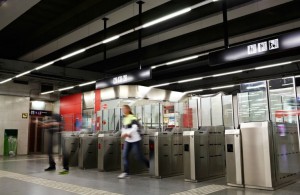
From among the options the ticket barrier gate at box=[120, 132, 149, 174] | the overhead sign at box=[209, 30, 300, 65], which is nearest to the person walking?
the ticket barrier gate at box=[120, 132, 149, 174]

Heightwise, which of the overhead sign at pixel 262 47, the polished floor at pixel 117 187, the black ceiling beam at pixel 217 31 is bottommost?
the polished floor at pixel 117 187

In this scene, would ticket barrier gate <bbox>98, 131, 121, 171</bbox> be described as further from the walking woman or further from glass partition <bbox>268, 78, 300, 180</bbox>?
glass partition <bbox>268, 78, 300, 180</bbox>

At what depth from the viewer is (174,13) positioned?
5.57m

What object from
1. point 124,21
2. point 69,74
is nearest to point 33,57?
point 69,74

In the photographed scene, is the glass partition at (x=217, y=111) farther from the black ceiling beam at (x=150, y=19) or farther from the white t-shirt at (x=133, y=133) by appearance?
the white t-shirt at (x=133, y=133)

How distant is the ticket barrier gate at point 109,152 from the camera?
7.67 m

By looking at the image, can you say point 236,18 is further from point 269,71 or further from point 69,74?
point 69,74

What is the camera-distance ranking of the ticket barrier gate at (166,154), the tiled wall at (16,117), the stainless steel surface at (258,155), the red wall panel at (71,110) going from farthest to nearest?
the red wall panel at (71,110) < the tiled wall at (16,117) < the ticket barrier gate at (166,154) < the stainless steel surface at (258,155)

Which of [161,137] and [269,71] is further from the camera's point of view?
[269,71]

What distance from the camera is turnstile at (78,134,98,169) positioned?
833 cm

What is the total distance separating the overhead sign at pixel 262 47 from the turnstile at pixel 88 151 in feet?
14.8

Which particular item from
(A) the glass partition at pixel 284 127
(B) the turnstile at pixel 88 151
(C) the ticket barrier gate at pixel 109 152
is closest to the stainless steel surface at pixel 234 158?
(A) the glass partition at pixel 284 127

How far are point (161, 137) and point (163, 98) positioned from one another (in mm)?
9092

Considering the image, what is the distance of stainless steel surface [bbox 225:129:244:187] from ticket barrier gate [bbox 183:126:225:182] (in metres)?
0.74
